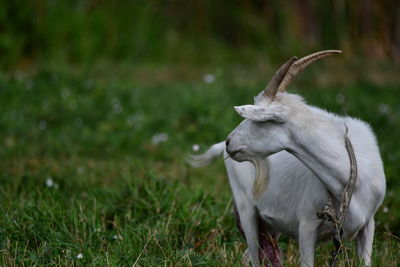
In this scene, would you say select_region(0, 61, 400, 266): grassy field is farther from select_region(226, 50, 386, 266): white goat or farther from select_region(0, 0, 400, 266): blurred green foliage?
select_region(226, 50, 386, 266): white goat

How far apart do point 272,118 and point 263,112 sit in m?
0.06

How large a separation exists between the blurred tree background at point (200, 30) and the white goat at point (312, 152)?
8.56 metres

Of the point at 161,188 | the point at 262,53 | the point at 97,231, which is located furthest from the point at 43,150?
the point at 262,53

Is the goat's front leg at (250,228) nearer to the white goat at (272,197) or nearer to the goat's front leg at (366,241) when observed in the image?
the white goat at (272,197)

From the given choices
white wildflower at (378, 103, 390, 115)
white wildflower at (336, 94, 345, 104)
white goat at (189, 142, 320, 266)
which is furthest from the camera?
white wildflower at (336, 94, 345, 104)

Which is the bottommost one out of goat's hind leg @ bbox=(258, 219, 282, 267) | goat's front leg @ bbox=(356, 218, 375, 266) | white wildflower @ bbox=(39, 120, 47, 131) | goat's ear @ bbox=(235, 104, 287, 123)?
white wildflower @ bbox=(39, 120, 47, 131)

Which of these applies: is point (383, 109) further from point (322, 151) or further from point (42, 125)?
point (322, 151)

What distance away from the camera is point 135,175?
18.2ft

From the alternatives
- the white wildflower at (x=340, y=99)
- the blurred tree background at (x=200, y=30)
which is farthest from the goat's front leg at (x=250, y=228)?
the blurred tree background at (x=200, y=30)

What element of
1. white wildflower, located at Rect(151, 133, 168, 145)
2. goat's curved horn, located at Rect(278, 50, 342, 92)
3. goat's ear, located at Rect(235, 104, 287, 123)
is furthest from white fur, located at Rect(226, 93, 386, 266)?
white wildflower, located at Rect(151, 133, 168, 145)

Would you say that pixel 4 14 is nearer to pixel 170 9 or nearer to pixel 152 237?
pixel 170 9

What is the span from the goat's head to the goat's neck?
7cm

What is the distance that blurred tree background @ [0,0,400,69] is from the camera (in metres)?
11.8

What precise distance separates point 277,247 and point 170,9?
31.1ft
